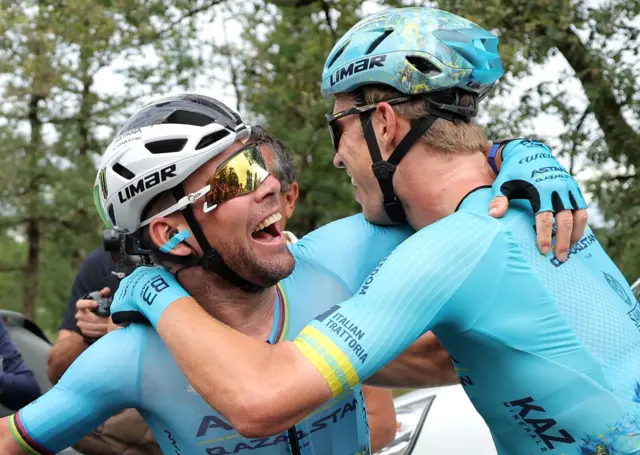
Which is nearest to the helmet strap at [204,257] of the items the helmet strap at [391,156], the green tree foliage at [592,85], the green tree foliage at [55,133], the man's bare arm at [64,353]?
the helmet strap at [391,156]

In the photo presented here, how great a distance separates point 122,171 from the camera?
252cm

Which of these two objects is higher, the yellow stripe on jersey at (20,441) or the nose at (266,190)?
the nose at (266,190)

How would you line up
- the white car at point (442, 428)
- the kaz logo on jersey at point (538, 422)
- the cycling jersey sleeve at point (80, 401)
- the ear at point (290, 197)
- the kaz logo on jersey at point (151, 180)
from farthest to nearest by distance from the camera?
the ear at point (290, 197)
the white car at point (442, 428)
the kaz logo on jersey at point (151, 180)
the cycling jersey sleeve at point (80, 401)
the kaz logo on jersey at point (538, 422)

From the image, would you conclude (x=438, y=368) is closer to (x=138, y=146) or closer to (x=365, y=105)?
(x=365, y=105)

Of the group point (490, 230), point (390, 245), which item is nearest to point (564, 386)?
point (490, 230)

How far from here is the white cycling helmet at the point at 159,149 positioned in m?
2.46

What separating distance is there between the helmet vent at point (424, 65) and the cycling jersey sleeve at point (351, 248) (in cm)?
61

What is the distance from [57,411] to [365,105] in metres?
1.37

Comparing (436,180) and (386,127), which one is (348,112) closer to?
(386,127)

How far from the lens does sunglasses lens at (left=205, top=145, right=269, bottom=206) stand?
2.50m

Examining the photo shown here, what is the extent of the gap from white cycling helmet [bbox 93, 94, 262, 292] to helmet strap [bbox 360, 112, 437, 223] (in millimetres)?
411

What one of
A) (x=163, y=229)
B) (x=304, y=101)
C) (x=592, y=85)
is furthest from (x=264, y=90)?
(x=163, y=229)

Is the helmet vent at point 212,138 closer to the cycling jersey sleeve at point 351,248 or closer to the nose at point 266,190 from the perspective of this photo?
the nose at point 266,190

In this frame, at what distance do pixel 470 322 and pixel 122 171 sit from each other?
121cm
